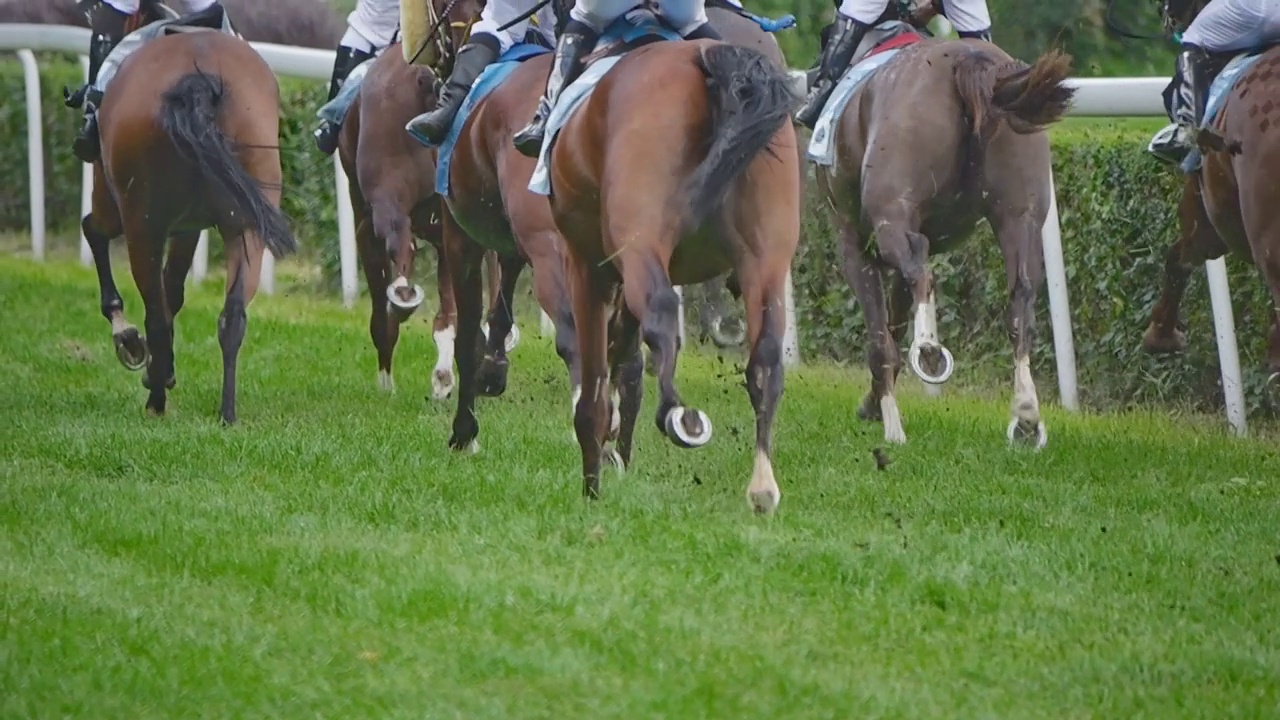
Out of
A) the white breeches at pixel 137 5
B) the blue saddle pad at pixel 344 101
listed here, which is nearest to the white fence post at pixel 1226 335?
the blue saddle pad at pixel 344 101

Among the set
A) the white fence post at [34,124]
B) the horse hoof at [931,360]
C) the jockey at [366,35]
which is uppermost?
the jockey at [366,35]

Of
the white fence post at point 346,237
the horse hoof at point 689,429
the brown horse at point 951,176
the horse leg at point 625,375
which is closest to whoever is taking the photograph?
the horse hoof at point 689,429

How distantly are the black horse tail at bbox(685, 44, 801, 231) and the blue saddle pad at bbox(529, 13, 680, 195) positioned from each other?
616 mm

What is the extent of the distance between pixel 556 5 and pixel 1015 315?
8.77ft

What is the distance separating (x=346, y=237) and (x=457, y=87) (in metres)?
6.03

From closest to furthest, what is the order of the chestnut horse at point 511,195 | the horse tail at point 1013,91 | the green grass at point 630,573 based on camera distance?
the green grass at point 630,573 < the chestnut horse at point 511,195 < the horse tail at point 1013,91

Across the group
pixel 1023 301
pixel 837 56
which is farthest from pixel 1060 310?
pixel 837 56

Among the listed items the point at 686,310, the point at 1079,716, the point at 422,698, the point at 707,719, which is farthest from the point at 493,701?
the point at 686,310

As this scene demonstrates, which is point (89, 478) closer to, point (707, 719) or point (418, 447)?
point (418, 447)

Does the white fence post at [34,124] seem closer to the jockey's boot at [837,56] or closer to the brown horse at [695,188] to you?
the jockey's boot at [837,56]

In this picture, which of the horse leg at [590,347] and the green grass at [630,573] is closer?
the green grass at [630,573]

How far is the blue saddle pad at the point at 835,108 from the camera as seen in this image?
9727 mm

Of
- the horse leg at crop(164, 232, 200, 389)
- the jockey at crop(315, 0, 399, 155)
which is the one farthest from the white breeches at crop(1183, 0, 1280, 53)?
the horse leg at crop(164, 232, 200, 389)

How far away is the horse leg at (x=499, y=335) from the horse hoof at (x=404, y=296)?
41 centimetres
